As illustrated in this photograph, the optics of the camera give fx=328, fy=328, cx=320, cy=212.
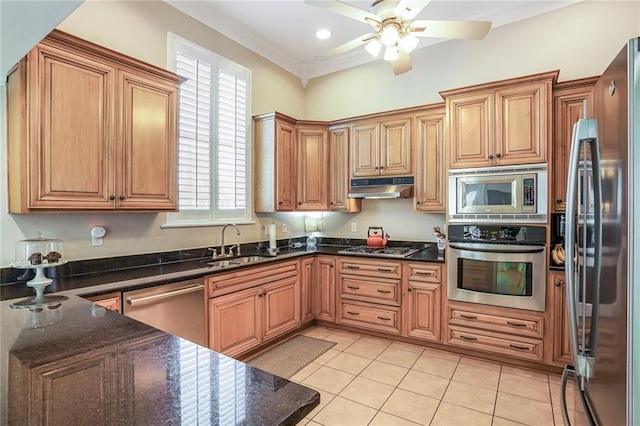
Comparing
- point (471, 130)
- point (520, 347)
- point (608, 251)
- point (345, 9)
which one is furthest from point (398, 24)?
point (520, 347)

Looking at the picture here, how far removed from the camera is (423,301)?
331 centimetres

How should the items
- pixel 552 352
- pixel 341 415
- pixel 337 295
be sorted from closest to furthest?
pixel 341 415 → pixel 552 352 → pixel 337 295

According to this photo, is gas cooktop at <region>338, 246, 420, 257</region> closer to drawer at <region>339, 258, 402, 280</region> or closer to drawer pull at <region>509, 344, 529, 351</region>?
drawer at <region>339, 258, 402, 280</region>

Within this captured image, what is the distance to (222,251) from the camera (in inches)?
134

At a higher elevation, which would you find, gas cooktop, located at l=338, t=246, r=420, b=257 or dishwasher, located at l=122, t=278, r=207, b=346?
gas cooktop, located at l=338, t=246, r=420, b=257

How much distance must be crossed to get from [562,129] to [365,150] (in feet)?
6.31

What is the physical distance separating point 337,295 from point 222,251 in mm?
1384

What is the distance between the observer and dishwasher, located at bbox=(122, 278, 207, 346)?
215 cm

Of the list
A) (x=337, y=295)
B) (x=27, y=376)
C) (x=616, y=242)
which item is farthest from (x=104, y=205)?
(x=616, y=242)

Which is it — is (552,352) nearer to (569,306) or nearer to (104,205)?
(569,306)

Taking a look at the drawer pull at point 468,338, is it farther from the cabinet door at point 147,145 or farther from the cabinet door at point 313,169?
the cabinet door at point 147,145

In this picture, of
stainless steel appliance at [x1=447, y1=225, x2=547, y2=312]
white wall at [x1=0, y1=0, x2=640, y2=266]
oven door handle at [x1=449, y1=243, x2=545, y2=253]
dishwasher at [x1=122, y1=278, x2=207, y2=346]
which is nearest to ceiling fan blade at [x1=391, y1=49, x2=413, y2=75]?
white wall at [x1=0, y1=0, x2=640, y2=266]

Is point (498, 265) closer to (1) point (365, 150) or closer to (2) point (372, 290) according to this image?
(2) point (372, 290)

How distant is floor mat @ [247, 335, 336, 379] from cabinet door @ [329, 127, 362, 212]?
5.31 ft
